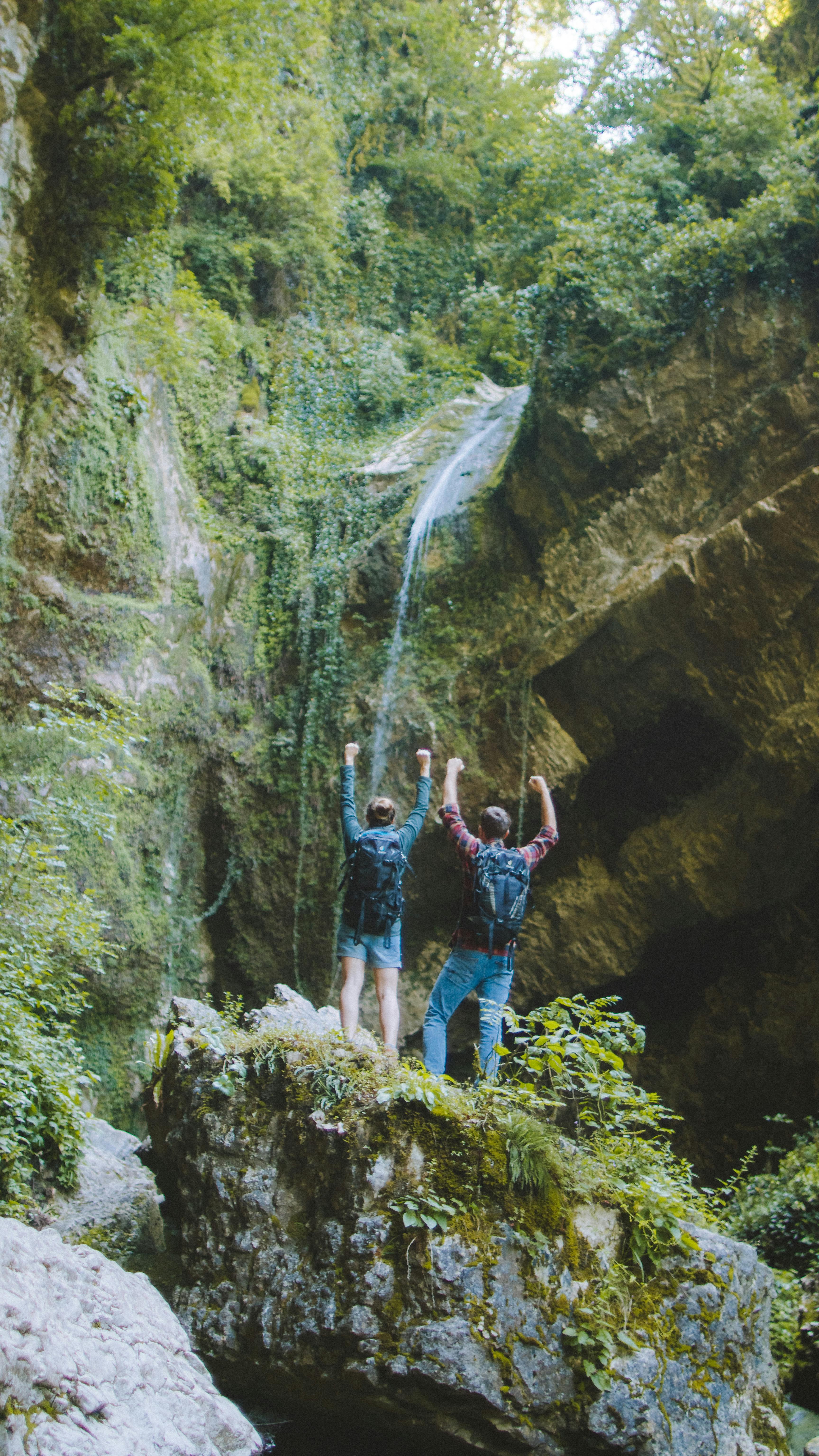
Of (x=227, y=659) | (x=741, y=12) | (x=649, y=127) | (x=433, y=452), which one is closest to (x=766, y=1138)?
(x=227, y=659)

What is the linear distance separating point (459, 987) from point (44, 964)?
2.57m

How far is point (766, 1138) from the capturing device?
8.45 m

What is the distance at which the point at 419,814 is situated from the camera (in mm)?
5102

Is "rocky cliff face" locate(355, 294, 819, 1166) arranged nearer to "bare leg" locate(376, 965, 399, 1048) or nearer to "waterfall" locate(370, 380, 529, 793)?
"waterfall" locate(370, 380, 529, 793)

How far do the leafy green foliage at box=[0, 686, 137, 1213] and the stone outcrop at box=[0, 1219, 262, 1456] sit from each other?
164 cm

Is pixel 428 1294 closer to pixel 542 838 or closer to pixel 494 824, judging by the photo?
pixel 494 824

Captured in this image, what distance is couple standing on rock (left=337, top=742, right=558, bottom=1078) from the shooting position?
4734 mm

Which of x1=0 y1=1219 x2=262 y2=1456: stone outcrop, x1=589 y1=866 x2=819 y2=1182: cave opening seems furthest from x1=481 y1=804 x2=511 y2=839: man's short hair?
x1=589 y1=866 x2=819 y2=1182: cave opening

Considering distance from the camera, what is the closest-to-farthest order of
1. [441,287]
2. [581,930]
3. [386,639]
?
[581,930], [386,639], [441,287]

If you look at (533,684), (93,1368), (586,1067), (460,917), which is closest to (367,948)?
(460,917)

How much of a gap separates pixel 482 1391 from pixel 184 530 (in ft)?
30.6

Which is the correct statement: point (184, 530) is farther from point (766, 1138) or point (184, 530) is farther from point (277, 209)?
point (766, 1138)

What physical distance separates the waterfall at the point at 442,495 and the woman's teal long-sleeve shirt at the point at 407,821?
170 inches

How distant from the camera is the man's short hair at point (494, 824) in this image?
4938mm
